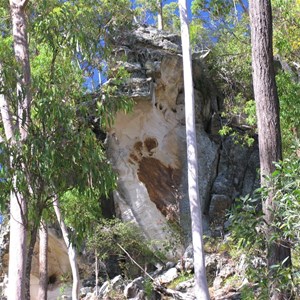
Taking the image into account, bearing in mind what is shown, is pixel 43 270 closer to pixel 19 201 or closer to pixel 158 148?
pixel 158 148

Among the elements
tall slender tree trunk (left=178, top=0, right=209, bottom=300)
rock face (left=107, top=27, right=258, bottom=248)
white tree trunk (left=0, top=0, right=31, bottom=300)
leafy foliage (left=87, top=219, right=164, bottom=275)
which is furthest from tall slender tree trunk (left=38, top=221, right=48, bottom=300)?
white tree trunk (left=0, top=0, right=31, bottom=300)

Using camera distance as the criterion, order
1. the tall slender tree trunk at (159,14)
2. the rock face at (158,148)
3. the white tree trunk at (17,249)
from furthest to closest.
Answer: the tall slender tree trunk at (159,14), the rock face at (158,148), the white tree trunk at (17,249)

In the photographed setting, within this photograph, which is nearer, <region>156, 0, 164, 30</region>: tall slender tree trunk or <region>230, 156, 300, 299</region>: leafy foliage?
<region>230, 156, 300, 299</region>: leafy foliage

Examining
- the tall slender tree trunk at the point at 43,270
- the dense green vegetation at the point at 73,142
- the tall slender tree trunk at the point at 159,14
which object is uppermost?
the tall slender tree trunk at the point at 159,14

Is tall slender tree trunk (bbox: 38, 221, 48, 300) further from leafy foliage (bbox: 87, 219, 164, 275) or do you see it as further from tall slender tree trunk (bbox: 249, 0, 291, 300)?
tall slender tree trunk (bbox: 249, 0, 291, 300)

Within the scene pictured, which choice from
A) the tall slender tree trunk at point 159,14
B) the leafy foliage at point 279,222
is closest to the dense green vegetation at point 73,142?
the leafy foliage at point 279,222

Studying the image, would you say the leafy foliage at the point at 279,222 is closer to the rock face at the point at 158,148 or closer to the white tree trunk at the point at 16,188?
the white tree trunk at the point at 16,188

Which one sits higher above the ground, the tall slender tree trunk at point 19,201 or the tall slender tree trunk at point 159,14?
the tall slender tree trunk at point 159,14

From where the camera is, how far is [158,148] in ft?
48.1

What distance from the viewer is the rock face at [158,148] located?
46.0 ft

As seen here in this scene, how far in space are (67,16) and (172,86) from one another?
839cm

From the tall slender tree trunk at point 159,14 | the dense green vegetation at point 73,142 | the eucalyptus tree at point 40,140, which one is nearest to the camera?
the dense green vegetation at point 73,142

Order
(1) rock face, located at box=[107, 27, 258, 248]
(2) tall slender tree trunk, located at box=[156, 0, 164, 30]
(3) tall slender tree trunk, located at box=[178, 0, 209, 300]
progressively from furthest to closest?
(2) tall slender tree trunk, located at box=[156, 0, 164, 30] < (1) rock face, located at box=[107, 27, 258, 248] < (3) tall slender tree trunk, located at box=[178, 0, 209, 300]

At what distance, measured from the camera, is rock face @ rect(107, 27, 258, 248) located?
14.0m
